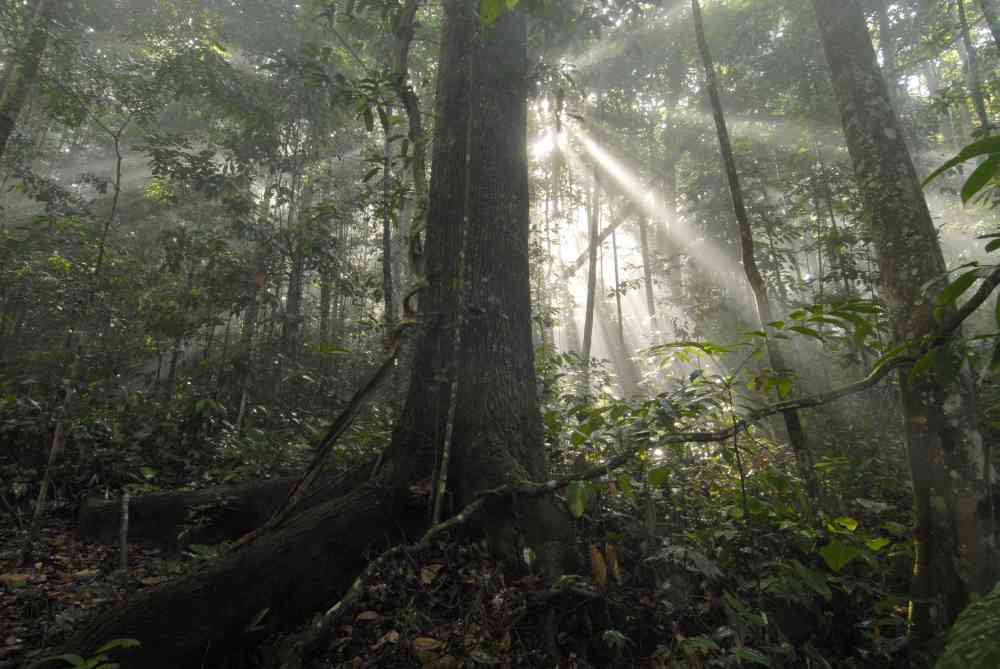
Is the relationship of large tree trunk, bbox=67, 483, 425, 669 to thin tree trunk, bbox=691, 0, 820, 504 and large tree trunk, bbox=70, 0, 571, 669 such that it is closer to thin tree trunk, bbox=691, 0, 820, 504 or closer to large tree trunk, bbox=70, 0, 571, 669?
large tree trunk, bbox=70, 0, 571, 669

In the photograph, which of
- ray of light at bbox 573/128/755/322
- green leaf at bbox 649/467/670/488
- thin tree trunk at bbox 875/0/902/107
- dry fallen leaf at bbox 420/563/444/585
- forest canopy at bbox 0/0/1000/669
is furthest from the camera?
ray of light at bbox 573/128/755/322

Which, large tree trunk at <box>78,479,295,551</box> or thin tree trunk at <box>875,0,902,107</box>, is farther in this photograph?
thin tree trunk at <box>875,0,902,107</box>

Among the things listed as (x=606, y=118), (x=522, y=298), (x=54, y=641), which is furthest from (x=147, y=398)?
(x=606, y=118)

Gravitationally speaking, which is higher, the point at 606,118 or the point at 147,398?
the point at 606,118

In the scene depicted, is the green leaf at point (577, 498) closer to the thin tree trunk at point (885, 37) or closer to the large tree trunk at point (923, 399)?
the large tree trunk at point (923, 399)

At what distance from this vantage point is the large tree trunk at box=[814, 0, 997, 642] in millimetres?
2434

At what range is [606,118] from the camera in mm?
15805

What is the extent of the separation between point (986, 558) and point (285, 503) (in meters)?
3.83

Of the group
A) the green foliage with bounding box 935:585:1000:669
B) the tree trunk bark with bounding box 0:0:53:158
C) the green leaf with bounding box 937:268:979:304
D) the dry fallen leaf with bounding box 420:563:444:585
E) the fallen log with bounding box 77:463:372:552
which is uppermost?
the tree trunk bark with bounding box 0:0:53:158

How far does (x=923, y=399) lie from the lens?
2777mm

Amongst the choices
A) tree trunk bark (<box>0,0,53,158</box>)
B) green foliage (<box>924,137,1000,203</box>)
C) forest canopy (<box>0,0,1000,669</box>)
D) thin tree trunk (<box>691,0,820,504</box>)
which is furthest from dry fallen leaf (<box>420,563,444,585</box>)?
tree trunk bark (<box>0,0,53,158</box>)

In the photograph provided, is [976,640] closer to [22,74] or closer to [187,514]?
[187,514]

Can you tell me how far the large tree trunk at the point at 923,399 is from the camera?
2.43m

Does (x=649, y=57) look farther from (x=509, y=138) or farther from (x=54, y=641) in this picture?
(x=54, y=641)
